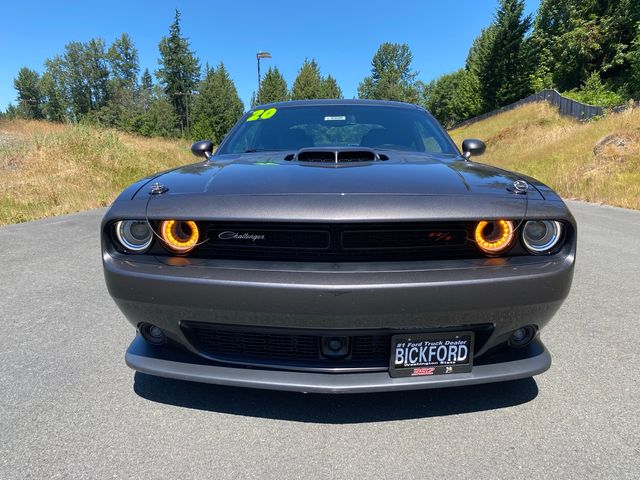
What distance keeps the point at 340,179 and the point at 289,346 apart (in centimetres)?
69

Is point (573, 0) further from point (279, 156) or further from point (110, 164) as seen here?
point (279, 156)

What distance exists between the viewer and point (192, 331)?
1.74 m

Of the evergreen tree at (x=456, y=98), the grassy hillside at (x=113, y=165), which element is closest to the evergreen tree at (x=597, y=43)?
the evergreen tree at (x=456, y=98)

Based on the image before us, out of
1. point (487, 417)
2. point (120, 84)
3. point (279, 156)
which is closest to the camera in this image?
point (487, 417)

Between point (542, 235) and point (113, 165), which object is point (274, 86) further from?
point (542, 235)

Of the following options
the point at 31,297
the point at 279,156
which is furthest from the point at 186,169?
the point at 31,297

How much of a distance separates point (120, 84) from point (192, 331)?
9082 centimetres

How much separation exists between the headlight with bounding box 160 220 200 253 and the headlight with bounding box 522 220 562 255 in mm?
1307

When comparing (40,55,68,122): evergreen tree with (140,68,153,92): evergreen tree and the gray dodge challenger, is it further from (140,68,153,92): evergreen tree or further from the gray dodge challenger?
the gray dodge challenger

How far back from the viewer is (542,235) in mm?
1791

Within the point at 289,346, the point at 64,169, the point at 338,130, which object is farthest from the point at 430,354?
the point at 64,169

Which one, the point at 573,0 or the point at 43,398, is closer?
the point at 43,398

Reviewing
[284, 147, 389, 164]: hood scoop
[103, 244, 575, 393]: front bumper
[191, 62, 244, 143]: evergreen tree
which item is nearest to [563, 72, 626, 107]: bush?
[284, 147, 389, 164]: hood scoop

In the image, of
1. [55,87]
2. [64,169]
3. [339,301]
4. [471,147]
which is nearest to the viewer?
[339,301]
